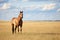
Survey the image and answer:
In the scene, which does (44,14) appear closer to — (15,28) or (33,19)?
(33,19)

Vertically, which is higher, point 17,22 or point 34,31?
point 17,22

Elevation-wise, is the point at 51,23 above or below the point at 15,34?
above

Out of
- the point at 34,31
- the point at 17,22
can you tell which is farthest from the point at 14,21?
the point at 34,31

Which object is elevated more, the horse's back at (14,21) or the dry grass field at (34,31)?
the horse's back at (14,21)

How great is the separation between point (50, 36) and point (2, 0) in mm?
782

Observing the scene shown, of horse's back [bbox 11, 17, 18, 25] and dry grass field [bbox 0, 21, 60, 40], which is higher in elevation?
horse's back [bbox 11, 17, 18, 25]

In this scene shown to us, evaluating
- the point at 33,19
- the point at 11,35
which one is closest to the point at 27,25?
the point at 33,19

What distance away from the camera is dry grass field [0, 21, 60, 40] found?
186cm

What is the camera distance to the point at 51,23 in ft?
6.15

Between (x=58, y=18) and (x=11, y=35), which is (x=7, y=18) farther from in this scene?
(x=58, y=18)

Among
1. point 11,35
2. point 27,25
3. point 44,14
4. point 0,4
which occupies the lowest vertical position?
point 11,35

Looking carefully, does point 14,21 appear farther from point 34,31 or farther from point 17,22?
point 34,31

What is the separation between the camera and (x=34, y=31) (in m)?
1.91

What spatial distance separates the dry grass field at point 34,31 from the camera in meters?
1.86
